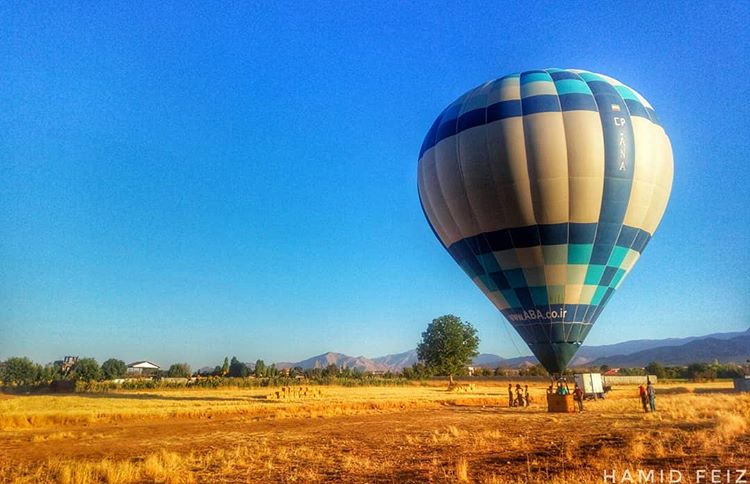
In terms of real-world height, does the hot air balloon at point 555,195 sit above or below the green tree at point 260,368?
above

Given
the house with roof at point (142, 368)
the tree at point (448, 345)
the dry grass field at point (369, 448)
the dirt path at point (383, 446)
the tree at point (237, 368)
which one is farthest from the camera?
the house with roof at point (142, 368)

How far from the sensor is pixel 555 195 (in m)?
21.7

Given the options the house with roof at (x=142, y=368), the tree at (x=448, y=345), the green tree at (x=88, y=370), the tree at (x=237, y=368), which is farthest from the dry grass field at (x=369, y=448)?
the house with roof at (x=142, y=368)

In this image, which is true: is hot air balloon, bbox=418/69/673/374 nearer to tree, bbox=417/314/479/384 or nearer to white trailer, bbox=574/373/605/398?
white trailer, bbox=574/373/605/398

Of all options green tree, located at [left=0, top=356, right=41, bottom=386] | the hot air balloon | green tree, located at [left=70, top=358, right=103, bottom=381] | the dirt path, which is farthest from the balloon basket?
green tree, located at [left=0, top=356, right=41, bottom=386]

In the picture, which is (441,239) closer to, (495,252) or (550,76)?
(495,252)

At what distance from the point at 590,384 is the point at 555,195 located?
2358 cm

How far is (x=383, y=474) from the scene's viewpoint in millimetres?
11500

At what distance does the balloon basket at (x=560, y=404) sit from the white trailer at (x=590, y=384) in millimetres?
12161

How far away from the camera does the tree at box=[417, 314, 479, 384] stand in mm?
73625

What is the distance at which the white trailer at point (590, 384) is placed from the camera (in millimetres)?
37816

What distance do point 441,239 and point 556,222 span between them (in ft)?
22.4

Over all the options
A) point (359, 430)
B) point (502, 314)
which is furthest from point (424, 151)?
point (359, 430)

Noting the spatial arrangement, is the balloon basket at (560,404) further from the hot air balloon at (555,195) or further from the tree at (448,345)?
the tree at (448,345)
